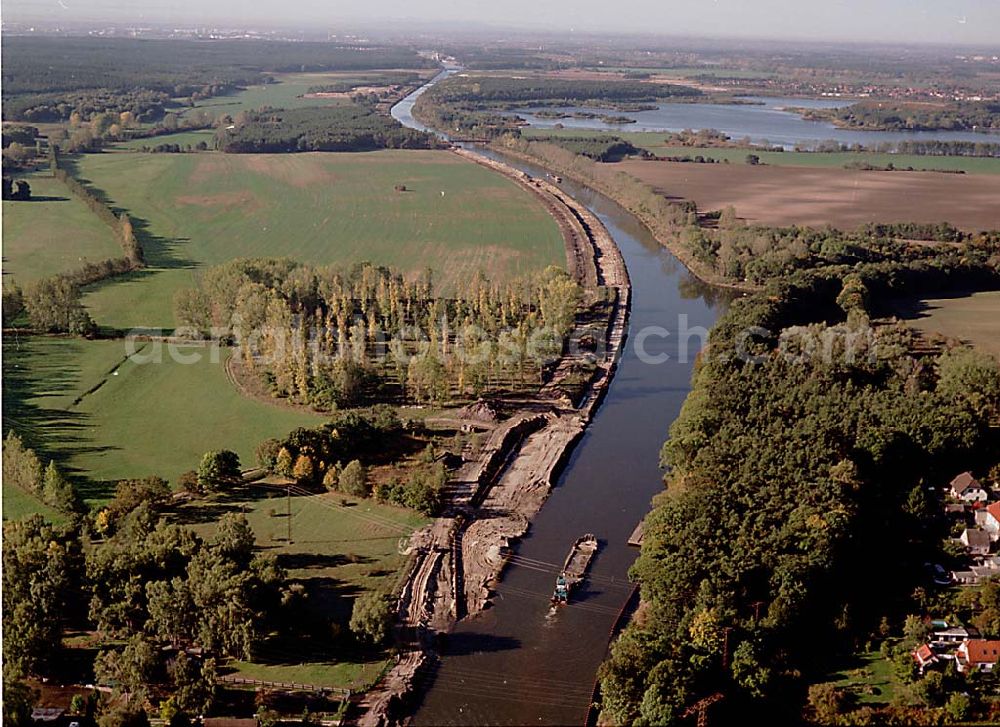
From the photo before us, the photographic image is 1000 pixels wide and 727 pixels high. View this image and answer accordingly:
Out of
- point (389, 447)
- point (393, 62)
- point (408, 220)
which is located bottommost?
point (389, 447)

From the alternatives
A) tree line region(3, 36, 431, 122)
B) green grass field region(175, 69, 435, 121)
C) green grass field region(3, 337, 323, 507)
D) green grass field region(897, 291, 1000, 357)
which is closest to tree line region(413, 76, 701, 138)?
green grass field region(175, 69, 435, 121)

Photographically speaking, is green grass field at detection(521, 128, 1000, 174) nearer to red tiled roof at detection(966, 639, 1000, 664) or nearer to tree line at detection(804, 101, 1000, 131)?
tree line at detection(804, 101, 1000, 131)

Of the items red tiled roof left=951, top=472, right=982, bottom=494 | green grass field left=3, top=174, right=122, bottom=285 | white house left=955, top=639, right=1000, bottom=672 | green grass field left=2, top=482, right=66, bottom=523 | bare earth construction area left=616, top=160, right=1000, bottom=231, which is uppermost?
bare earth construction area left=616, top=160, right=1000, bottom=231

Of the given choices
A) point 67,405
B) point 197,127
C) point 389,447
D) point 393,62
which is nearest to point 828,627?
point 389,447

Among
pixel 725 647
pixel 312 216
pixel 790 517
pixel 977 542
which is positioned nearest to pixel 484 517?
pixel 790 517

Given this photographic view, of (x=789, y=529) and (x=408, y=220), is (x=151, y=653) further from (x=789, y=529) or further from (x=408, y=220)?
(x=408, y=220)

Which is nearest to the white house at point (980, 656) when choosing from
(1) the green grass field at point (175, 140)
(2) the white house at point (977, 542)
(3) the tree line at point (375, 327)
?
(2) the white house at point (977, 542)

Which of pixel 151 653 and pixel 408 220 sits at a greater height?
pixel 408 220
